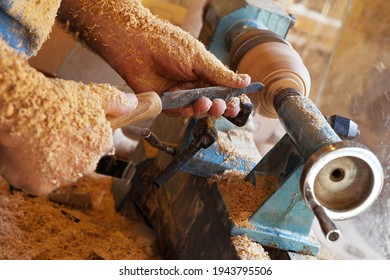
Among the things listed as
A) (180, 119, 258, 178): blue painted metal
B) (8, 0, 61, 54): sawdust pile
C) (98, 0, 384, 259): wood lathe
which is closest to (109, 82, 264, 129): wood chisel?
(98, 0, 384, 259): wood lathe

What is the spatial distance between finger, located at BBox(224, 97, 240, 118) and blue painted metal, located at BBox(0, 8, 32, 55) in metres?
0.56

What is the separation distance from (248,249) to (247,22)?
809 mm

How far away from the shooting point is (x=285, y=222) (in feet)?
4.17

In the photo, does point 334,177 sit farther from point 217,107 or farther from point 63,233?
point 63,233

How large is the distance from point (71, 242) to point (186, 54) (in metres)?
0.71

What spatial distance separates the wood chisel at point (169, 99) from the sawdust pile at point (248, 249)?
1.25 ft

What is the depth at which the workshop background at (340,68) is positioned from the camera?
7.75ft

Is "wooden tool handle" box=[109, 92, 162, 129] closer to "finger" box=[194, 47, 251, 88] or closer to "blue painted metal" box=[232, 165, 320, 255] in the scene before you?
"finger" box=[194, 47, 251, 88]

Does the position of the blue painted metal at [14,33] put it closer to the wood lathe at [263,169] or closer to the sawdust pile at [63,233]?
the wood lathe at [263,169]

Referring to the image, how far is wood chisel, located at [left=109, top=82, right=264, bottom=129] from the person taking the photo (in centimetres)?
105

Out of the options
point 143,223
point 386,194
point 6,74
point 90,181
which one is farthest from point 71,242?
point 386,194

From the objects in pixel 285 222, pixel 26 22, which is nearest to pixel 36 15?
pixel 26 22

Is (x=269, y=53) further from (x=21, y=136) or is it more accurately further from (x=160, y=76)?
(x=21, y=136)

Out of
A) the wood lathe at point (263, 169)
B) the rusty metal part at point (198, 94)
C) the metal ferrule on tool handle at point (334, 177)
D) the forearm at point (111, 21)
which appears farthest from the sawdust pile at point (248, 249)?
the forearm at point (111, 21)
